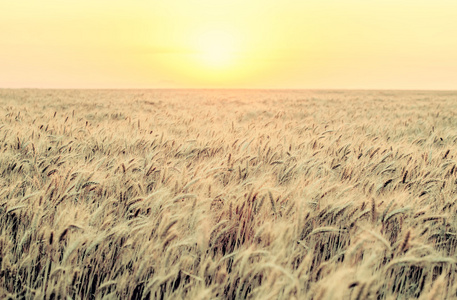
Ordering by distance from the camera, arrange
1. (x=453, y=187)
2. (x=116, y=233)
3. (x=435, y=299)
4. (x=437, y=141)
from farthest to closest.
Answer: (x=437, y=141) < (x=453, y=187) < (x=116, y=233) < (x=435, y=299)

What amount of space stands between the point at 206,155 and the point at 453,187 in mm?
2064

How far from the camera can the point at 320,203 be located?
164cm

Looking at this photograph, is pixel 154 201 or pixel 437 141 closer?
pixel 154 201

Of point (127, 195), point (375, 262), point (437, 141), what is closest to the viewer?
point (375, 262)

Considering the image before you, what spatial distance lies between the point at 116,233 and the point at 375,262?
1032 mm

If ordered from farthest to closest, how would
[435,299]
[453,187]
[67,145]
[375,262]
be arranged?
[67,145] < [453,187] < [375,262] < [435,299]

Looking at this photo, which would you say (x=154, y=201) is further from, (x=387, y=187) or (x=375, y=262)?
(x=387, y=187)

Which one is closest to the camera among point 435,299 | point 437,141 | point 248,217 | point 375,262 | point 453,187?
point 435,299

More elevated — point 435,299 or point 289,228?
point 289,228

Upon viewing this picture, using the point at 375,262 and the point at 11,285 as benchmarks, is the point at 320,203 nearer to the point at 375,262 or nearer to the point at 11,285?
the point at 375,262

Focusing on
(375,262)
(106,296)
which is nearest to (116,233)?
(106,296)

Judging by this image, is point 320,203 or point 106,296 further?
point 320,203

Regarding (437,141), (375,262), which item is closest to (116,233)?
(375,262)

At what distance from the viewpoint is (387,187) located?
6.91 feet
